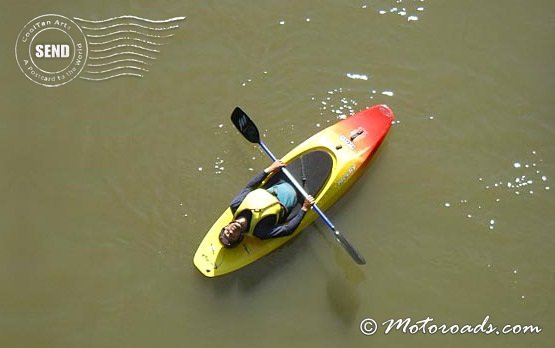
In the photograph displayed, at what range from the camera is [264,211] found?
512cm

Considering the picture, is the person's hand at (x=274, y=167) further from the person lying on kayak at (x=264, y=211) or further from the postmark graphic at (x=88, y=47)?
the postmark graphic at (x=88, y=47)

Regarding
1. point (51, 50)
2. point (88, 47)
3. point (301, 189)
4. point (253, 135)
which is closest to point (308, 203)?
point (301, 189)

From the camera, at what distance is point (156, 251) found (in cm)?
550

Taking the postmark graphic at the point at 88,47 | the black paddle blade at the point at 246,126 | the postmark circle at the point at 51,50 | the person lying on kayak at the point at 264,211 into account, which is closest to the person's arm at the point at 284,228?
the person lying on kayak at the point at 264,211

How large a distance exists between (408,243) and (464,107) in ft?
3.87

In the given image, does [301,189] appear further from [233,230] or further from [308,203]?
[233,230]

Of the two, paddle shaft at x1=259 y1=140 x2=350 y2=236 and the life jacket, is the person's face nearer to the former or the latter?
the life jacket

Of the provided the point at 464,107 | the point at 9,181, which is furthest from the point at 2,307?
the point at 464,107

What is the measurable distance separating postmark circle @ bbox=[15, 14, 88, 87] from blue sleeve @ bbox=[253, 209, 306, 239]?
6.66ft

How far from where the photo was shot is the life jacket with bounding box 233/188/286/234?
5113 mm

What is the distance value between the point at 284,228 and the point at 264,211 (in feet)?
0.75

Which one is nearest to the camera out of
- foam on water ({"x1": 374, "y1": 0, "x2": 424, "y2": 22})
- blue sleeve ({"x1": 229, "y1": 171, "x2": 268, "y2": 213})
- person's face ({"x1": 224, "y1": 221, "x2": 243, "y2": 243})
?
person's face ({"x1": 224, "y1": 221, "x2": 243, "y2": 243})

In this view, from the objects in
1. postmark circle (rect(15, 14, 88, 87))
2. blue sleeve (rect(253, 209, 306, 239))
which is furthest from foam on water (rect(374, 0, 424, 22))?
postmark circle (rect(15, 14, 88, 87))

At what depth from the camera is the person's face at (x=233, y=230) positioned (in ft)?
16.5
